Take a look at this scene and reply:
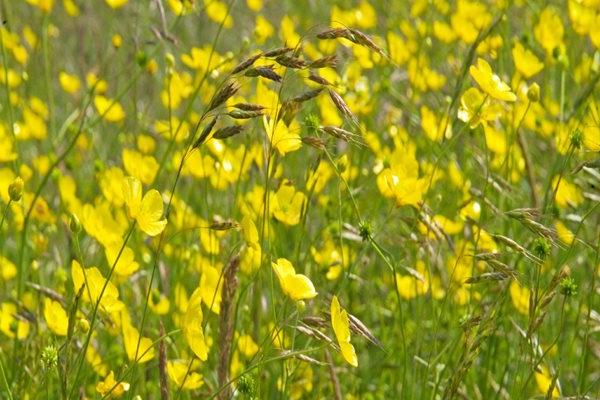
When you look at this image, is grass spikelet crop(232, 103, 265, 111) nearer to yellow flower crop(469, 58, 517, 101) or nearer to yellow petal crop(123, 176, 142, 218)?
yellow petal crop(123, 176, 142, 218)

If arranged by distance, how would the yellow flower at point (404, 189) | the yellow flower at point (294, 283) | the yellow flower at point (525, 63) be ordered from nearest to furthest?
the yellow flower at point (294, 283) → the yellow flower at point (404, 189) → the yellow flower at point (525, 63)

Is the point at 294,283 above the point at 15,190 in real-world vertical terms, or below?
below

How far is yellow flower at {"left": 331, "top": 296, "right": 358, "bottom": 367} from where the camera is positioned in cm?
170

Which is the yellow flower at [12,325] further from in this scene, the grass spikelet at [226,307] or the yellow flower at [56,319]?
Answer: the grass spikelet at [226,307]

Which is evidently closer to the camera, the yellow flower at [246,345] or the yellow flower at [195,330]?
the yellow flower at [195,330]

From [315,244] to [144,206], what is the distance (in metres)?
1.45

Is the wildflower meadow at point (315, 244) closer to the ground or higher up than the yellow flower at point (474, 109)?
closer to the ground

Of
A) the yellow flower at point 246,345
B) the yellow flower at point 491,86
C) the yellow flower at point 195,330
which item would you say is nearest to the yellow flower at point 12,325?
the yellow flower at point 246,345

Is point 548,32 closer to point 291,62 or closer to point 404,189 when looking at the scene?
point 404,189

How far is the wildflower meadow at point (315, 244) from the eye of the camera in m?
1.83

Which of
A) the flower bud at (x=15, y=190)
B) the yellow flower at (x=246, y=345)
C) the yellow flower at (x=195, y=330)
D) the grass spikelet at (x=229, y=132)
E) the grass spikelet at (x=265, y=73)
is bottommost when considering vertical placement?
the yellow flower at (x=246, y=345)

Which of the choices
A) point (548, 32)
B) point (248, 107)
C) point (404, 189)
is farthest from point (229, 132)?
point (548, 32)

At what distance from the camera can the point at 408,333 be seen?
2.95m

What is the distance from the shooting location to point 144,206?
5.91ft
